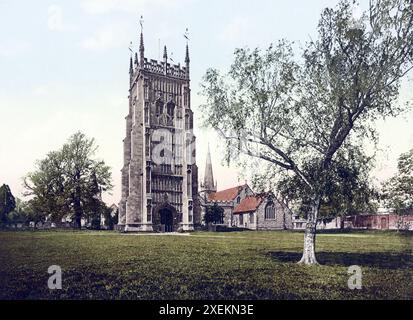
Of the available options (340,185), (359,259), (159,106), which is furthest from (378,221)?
(159,106)

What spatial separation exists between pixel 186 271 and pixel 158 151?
16.0 m

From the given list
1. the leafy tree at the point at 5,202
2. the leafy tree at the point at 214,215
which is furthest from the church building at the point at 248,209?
the leafy tree at the point at 5,202

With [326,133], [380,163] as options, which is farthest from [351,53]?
[380,163]

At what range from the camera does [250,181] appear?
1216 cm

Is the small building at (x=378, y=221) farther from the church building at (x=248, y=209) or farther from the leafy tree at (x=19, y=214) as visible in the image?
the leafy tree at (x=19, y=214)

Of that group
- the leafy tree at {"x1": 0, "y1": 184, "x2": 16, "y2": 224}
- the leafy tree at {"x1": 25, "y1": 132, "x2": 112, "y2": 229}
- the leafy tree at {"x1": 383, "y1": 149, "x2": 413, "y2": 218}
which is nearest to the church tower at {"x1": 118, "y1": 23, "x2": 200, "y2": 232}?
the leafy tree at {"x1": 25, "y1": 132, "x2": 112, "y2": 229}

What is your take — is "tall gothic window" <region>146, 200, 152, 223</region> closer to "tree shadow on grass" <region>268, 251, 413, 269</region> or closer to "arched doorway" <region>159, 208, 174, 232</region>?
"arched doorway" <region>159, 208, 174, 232</region>

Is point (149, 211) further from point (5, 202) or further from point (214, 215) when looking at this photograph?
point (5, 202)

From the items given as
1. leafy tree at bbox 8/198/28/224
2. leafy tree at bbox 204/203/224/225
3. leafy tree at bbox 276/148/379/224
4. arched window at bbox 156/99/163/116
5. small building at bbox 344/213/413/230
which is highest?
arched window at bbox 156/99/163/116

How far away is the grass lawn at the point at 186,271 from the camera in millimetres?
8367

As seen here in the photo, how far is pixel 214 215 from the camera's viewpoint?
3681 cm

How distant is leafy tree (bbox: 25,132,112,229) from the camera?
10812 millimetres

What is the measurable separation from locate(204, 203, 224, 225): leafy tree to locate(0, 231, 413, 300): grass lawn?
2323 cm
